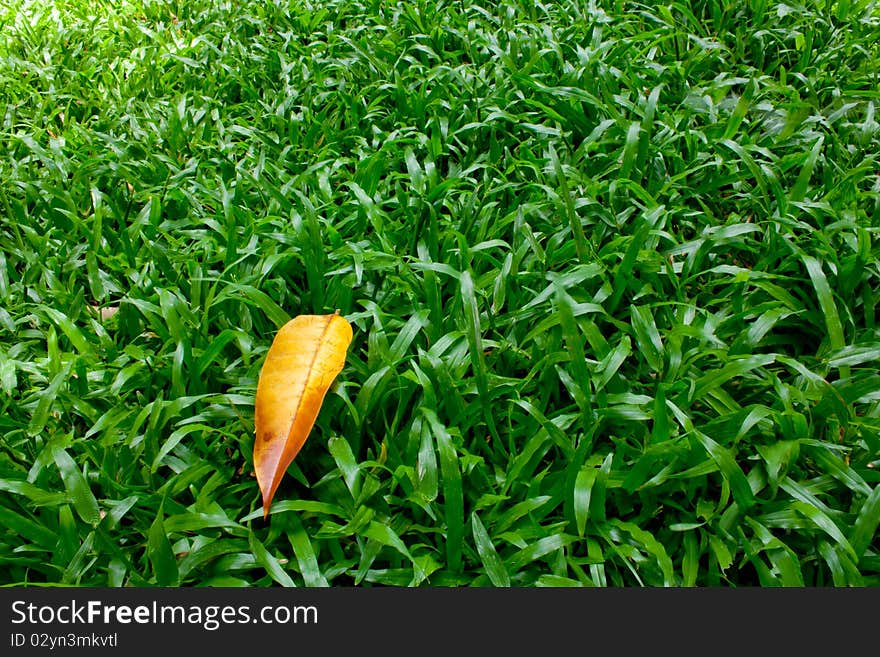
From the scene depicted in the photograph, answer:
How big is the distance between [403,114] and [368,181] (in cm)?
47

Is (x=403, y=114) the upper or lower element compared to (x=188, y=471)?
upper

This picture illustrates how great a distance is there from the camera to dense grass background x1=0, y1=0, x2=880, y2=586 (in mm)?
1404

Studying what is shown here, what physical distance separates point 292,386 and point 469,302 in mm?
409

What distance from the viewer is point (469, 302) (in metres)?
1.61

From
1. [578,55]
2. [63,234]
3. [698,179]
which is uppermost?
[578,55]

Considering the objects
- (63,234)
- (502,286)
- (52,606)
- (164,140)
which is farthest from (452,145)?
(52,606)

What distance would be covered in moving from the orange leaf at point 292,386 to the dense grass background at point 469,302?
10cm

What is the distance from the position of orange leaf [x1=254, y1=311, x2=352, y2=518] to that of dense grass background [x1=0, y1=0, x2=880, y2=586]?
96 mm

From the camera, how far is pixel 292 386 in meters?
1.48

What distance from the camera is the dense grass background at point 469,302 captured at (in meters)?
1.40

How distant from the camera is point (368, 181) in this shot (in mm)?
2184

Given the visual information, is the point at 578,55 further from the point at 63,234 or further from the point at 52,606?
the point at 52,606

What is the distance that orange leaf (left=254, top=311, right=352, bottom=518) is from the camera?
54.1 inches

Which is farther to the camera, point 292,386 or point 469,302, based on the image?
point 469,302
